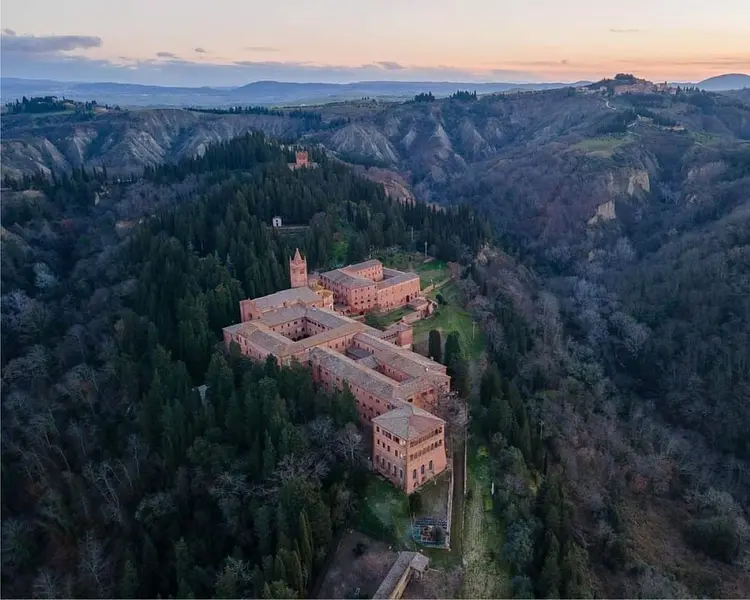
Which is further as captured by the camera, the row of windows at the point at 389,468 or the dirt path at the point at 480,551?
the row of windows at the point at 389,468

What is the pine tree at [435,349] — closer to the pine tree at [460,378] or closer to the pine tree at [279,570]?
the pine tree at [460,378]

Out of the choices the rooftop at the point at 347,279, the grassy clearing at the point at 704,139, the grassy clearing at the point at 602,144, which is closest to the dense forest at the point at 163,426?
the rooftop at the point at 347,279

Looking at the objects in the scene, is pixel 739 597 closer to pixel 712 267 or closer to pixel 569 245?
pixel 712 267

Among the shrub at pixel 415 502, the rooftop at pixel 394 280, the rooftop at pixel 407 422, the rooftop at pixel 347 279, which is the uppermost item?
the rooftop at pixel 347 279

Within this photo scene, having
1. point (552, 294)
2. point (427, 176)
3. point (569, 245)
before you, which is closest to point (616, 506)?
point (552, 294)

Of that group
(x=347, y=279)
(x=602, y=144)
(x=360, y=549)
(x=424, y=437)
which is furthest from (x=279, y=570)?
(x=602, y=144)

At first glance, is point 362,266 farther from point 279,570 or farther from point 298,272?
point 279,570

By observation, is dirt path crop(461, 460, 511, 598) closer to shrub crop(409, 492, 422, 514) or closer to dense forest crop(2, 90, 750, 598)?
dense forest crop(2, 90, 750, 598)
